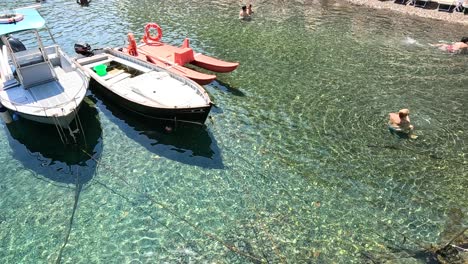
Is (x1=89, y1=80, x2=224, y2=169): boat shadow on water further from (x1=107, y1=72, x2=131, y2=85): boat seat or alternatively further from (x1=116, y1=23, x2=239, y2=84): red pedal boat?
(x1=116, y1=23, x2=239, y2=84): red pedal boat

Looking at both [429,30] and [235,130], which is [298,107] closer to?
[235,130]

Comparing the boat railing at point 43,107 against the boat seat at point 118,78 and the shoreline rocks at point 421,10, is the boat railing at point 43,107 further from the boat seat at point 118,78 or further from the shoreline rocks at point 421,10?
the shoreline rocks at point 421,10

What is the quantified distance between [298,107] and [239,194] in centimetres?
709

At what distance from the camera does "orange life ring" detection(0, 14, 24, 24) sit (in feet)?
47.8

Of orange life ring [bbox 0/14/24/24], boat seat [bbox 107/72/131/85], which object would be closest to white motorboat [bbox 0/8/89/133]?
orange life ring [bbox 0/14/24/24]

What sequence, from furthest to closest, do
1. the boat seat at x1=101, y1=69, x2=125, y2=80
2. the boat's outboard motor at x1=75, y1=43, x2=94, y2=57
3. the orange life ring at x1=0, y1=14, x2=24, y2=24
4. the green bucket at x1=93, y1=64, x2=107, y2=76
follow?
the boat's outboard motor at x1=75, y1=43, x2=94, y2=57
the green bucket at x1=93, y1=64, x2=107, y2=76
the boat seat at x1=101, y1=69, x2=125, y2=80
the orange life ring at x1=0, y1=14, x2=24, y2=24

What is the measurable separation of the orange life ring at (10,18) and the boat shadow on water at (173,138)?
218 inches

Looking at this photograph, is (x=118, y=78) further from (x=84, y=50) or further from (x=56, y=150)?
(x=84, y=50)

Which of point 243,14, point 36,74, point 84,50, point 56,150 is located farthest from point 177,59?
point 243,14

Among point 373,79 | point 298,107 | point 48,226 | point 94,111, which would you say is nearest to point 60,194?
point 48,226

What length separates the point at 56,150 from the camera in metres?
14.2

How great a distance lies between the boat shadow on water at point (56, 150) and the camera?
13039 mm

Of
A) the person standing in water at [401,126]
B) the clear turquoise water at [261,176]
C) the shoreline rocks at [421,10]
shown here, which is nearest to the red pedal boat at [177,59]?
the clear turquoise water at [261,176]

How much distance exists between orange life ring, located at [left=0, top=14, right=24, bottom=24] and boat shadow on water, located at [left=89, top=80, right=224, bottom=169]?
18.2 feet
